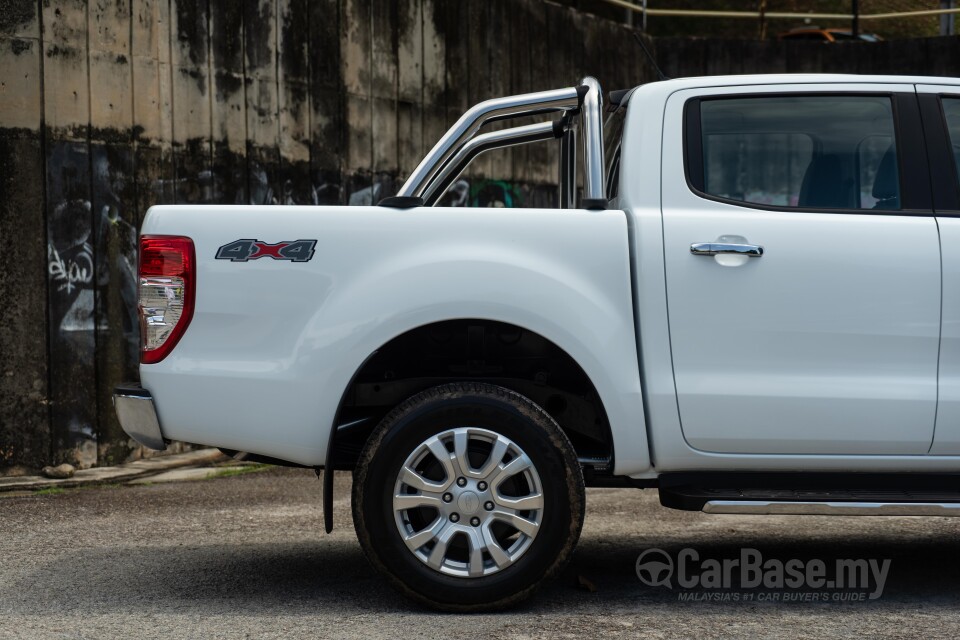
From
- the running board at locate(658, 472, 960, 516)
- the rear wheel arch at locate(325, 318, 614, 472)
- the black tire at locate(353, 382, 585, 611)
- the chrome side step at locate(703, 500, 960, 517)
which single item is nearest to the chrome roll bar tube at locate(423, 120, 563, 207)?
the rear wheel arch at locate(325, 318, 614, 472)

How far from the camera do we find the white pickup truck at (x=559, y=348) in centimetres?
435

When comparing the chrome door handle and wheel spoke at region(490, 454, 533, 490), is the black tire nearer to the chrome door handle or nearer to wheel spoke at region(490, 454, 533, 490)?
wheel spoke at region(490, 454, 533, 490)

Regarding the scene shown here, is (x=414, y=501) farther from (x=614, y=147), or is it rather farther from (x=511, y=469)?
(x=614, y=147)

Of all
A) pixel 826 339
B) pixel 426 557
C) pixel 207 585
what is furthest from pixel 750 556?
pixel 207 585

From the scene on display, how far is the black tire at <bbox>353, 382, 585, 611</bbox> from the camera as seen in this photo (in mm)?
4340

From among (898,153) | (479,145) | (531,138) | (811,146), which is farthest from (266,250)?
(898,153)

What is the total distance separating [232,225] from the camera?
4461 mm

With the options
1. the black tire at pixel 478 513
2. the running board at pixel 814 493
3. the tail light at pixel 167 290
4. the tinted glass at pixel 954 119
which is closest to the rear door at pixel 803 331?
the running board at pixel 814 493

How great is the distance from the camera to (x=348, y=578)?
5.05m

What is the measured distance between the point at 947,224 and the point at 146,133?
547cm

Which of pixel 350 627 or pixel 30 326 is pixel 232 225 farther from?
pixel 30 326

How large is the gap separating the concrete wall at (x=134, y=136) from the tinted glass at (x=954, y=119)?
5323 millimetres

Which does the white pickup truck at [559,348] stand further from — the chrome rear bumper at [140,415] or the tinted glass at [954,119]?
the tinted glass at [954,119]

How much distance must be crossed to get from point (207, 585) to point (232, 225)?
150 centimetres
